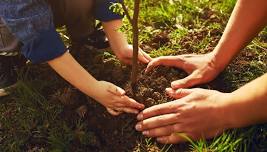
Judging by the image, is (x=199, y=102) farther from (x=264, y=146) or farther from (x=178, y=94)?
(x=264, y=146)

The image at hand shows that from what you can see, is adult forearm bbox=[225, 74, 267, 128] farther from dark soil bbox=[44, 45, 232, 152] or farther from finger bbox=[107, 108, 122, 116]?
finger bbox=[107, 108, 122, 116]

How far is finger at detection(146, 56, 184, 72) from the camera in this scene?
2.39m

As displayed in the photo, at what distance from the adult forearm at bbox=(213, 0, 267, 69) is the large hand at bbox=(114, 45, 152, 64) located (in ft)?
1.23

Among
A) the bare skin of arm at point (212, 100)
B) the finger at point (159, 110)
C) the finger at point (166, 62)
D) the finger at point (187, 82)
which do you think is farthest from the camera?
the finger at point (166, 62)

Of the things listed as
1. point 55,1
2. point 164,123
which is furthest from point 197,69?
point 55,1

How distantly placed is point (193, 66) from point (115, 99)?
473mm

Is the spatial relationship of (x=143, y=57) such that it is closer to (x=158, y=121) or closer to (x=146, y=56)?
(x=146, y=56)

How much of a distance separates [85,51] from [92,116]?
543mm

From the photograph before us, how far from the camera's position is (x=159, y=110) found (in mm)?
2133

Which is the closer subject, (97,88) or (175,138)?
(175,138)

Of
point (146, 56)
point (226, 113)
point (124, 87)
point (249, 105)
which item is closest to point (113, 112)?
point (124, 87)

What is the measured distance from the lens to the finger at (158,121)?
207 cm

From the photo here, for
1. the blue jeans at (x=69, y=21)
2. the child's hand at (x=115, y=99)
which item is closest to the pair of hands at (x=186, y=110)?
the child's hand at (x=115, y=99)

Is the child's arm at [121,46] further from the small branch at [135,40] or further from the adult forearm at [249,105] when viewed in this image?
the adult forearm at [249,105]
